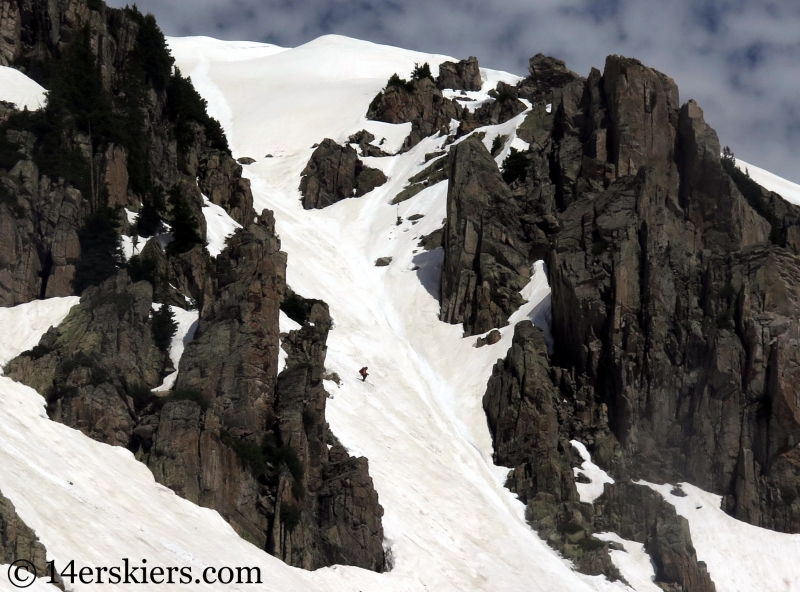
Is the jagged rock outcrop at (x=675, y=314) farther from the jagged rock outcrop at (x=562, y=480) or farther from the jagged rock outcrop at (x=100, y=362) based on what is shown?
the jagged rock outcrop at (x=100, y=362)

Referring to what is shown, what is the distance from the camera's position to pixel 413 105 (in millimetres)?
94750

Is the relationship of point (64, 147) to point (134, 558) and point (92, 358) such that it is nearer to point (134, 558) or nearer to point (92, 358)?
point (92, 358)

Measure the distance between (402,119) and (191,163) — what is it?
37.7 meters

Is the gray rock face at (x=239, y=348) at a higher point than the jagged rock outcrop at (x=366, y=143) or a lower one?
lower

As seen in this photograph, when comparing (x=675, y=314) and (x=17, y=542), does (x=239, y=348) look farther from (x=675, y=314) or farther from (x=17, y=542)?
(x=675, y=314)

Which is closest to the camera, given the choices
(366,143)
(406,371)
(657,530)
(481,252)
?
(657,530)

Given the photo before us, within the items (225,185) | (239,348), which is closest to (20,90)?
(225,185)

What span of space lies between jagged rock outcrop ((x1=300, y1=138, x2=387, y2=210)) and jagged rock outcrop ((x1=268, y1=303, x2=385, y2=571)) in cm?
3840

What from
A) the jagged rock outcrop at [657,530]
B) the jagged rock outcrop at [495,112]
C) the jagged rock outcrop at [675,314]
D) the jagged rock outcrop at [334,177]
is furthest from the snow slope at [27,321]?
the jagged rock outcrop at [495,112]

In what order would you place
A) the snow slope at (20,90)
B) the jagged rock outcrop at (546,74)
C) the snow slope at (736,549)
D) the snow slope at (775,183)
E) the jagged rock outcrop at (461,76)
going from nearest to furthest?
the snow slope at (736,549), the snow slope at (20,90), the snow slope at (775,183), the jagged rock outcrop at (546,74), the jagged rock outcrop at (461,76)

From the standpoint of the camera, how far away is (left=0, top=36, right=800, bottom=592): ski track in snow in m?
30.5

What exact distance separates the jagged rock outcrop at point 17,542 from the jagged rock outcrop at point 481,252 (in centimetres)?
3122

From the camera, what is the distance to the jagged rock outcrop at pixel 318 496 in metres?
35.1

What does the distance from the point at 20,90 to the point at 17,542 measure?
29775 mm
